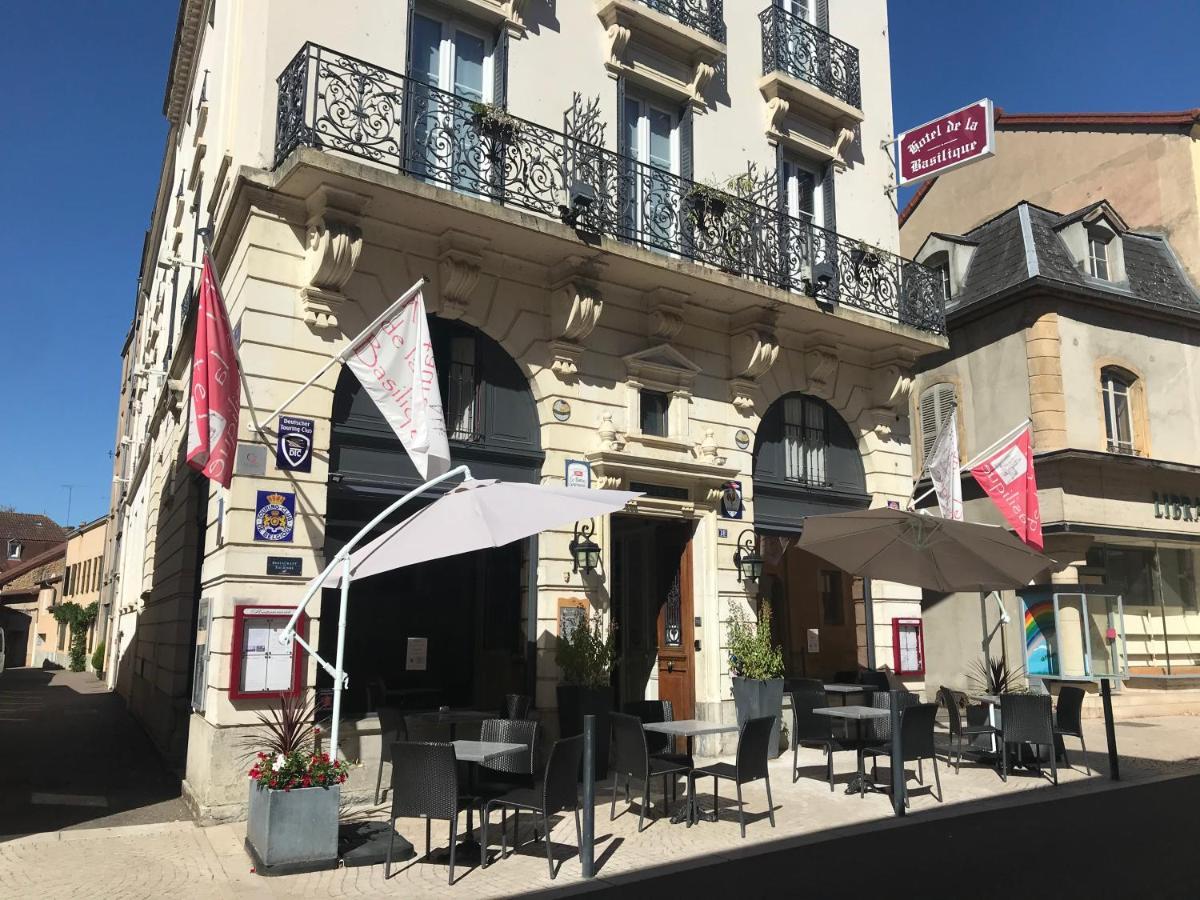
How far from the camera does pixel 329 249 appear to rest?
30.5 ft

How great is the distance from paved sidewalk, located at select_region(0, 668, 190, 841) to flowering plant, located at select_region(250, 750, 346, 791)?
2629mm

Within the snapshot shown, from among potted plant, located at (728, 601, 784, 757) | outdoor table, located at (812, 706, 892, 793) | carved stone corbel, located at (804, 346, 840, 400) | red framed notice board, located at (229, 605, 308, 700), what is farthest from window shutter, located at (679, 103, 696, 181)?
red framed notice board, located at (229, 605, 308, 700)

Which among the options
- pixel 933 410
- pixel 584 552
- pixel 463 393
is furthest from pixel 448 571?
pixel 933 410

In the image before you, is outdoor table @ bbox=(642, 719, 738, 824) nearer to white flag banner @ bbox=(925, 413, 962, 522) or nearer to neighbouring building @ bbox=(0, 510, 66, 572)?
white flag banner @ bbox=(925, 413, 962, 522)

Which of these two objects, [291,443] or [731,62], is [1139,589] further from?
[291,443]

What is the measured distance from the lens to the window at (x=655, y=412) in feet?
40.0

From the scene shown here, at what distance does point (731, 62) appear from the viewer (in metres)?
13.7

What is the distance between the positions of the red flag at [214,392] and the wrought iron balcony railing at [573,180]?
193 centimetres

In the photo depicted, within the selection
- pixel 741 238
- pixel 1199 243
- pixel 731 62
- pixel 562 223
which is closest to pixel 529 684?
pixel 562 223

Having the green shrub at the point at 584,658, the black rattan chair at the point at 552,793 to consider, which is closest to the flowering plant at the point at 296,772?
the black rattan chair at the point at 552,793

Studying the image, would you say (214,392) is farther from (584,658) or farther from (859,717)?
(859,717)

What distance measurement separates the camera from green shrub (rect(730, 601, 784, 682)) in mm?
11547

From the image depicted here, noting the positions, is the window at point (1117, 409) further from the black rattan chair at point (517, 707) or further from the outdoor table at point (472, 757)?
the outdoor table at point (472, 757)

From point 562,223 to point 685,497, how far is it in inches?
148
